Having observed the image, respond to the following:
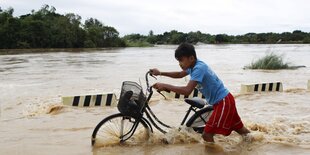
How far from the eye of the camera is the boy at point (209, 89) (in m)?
4.92

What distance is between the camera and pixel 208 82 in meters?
5.09

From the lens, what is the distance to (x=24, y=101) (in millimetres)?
11477

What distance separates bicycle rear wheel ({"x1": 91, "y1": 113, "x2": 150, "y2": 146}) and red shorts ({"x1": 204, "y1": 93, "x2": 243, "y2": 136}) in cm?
102

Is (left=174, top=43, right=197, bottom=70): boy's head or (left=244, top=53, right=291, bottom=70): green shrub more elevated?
(left=174, top=43, right=197, bottom=70): boy's head

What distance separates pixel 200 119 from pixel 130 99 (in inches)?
43.7

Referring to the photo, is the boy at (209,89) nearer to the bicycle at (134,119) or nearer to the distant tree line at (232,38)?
the bicycle at (134,119)

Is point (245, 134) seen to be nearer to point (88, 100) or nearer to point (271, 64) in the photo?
point (88, 100)

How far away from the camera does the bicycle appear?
533cm

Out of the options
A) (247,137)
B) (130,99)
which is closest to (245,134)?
(247,137)

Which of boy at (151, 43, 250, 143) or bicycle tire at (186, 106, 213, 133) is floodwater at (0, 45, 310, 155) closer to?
bicycle tire at (186, 106, 213, 133)

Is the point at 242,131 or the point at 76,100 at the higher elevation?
the point at 242,131

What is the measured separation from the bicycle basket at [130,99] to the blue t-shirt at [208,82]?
766mm

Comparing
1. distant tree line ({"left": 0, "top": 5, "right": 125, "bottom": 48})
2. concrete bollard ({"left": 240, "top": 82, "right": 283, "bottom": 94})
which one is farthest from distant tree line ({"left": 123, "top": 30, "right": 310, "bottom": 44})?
concrete bollard ({"left": 240, "top": 82, "right": 283, "bottom": 94})

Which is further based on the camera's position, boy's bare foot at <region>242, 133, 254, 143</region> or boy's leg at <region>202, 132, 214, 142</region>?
boy's bare foot at <region>242, 133, 254, 143</region>
